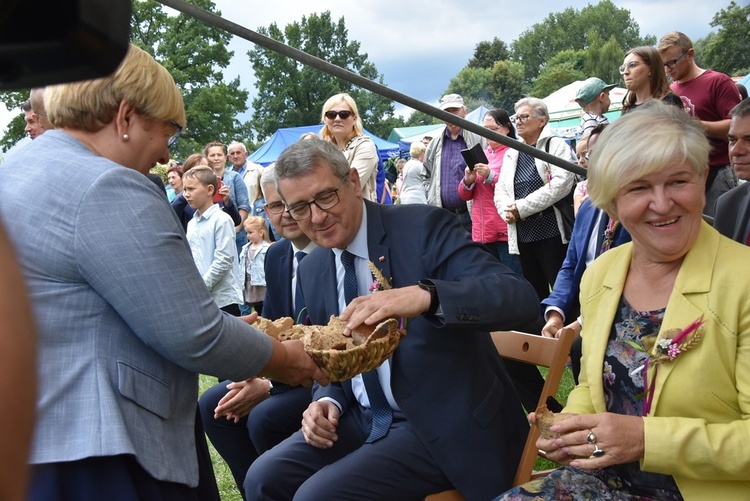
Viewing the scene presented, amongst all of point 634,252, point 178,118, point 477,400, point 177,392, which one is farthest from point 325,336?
point 634,252

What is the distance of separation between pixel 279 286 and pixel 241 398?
619 mm

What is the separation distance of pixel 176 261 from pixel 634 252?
141 centimetres

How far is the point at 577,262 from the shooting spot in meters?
3.76

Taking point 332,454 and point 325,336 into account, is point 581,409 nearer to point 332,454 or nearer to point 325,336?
point 325,336

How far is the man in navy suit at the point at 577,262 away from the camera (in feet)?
11.5

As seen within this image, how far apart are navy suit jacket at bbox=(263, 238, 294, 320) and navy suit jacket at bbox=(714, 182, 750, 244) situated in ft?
6.44

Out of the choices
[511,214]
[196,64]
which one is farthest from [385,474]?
[196,64]

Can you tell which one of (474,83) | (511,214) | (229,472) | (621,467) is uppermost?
(474,83)

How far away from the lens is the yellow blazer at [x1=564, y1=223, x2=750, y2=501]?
6.24 feet

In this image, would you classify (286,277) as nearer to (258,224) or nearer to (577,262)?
(577,262)

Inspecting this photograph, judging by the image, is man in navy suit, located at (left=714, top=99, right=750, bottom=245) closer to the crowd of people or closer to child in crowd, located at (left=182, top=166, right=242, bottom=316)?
the crowd of people

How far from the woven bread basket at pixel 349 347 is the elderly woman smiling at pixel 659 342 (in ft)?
1.60

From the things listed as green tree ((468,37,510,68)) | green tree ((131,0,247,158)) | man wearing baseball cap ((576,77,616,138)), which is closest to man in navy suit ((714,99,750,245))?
man wearing baseball cap ((576,77,616,138))

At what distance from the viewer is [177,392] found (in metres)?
2.10
